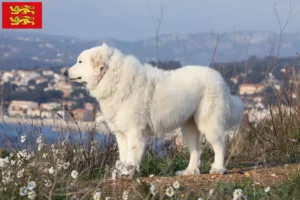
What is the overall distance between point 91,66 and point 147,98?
783mm

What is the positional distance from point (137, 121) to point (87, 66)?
3.04ft

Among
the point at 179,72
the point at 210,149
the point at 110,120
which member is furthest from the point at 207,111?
the point at 210,149

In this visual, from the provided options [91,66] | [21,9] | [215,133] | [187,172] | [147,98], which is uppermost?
[21,9]

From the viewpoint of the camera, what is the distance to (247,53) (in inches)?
396

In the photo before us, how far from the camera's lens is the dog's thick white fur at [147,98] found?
6.94 metres

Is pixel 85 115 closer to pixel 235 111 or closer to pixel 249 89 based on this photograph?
pixel 235 111

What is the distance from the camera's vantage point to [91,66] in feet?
23.3

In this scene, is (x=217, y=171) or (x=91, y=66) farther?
(x=217, y=171)

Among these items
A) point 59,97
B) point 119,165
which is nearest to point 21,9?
point 59,97

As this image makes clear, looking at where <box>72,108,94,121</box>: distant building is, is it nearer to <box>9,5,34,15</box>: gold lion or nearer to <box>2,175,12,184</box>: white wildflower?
<box>2,175,12,184</box>: white wildflower

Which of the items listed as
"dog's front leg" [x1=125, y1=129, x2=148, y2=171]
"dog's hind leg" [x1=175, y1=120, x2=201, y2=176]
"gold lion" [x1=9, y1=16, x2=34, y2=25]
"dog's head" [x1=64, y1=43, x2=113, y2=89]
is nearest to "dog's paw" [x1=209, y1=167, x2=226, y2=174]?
"dog's hind leg" [x1=175, y1=120, x2=201, y2=176]

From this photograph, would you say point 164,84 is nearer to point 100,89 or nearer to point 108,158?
point 100,89

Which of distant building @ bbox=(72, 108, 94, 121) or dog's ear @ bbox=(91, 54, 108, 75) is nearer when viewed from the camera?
dog's ear @ bbox=(91, 54, 108, 75)

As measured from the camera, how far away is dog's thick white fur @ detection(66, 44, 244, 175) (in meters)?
6.94
